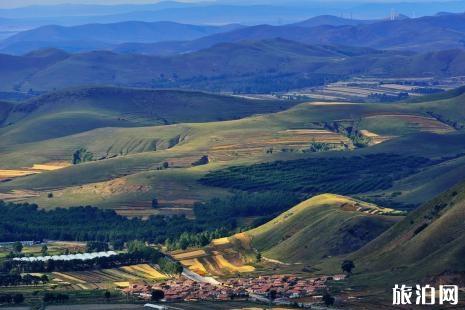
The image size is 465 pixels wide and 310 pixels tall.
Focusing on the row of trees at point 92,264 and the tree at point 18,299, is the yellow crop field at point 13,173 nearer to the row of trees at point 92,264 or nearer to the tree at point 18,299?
the row of trees at point 92,264

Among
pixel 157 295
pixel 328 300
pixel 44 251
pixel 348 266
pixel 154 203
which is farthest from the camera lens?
pixel 154 203

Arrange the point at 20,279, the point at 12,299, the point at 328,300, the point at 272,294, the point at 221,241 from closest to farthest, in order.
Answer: the point at 328,300 < the point at 12,299 < the point at 272,294 < the point at 20,279 < the point at 221,241

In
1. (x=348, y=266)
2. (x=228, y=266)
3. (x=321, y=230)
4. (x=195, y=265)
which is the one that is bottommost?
(x=228, y=266)

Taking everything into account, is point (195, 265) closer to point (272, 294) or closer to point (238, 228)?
point (272, 294)

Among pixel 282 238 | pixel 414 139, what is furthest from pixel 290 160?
pixel 282 238

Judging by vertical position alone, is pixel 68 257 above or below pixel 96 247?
above

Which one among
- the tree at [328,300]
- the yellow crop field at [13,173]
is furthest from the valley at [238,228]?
the yellow crop field at [13,173]

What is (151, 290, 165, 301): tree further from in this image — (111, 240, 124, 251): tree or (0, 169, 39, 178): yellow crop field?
(0, 169, 39, 178): yellow crop field

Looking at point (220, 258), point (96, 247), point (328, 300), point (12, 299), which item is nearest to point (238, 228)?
point (96, 247)
